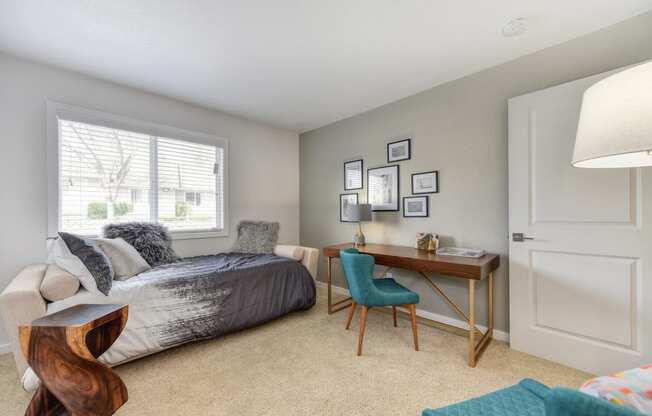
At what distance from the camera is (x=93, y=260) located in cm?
186

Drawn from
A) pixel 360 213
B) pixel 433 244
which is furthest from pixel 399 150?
pixel 433 244

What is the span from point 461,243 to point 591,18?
6.10ft

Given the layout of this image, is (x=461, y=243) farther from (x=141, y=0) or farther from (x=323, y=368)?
(x=141, y=0)

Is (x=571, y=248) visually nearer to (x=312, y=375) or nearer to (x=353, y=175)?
(x=312, y=375)

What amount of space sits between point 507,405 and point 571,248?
5.08ft

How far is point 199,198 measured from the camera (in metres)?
3.24

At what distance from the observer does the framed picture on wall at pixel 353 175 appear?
3420 millimetres

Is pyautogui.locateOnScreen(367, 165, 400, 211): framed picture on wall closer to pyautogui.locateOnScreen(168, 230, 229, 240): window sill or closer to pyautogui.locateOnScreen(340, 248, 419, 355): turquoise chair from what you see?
pyautogui.locateOnScreen(340, 248, 419, 355): turquoise chair

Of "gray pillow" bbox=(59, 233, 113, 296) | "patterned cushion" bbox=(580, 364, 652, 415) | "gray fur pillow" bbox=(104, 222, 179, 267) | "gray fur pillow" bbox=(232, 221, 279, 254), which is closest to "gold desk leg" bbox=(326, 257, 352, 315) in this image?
"gray fur pillow" bbox=(232, 221, 279, 254)

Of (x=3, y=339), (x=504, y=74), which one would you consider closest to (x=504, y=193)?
(x=504, y=74)

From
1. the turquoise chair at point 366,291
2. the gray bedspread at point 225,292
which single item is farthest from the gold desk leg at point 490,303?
the gray bedspread at point 225,292

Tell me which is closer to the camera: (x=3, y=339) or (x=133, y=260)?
(x=3, y=339)

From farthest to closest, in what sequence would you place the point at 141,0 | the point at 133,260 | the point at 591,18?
the point at 133,260 → the point at 591,18 → the point at 141,0

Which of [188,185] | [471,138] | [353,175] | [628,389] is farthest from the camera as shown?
[353,175]
